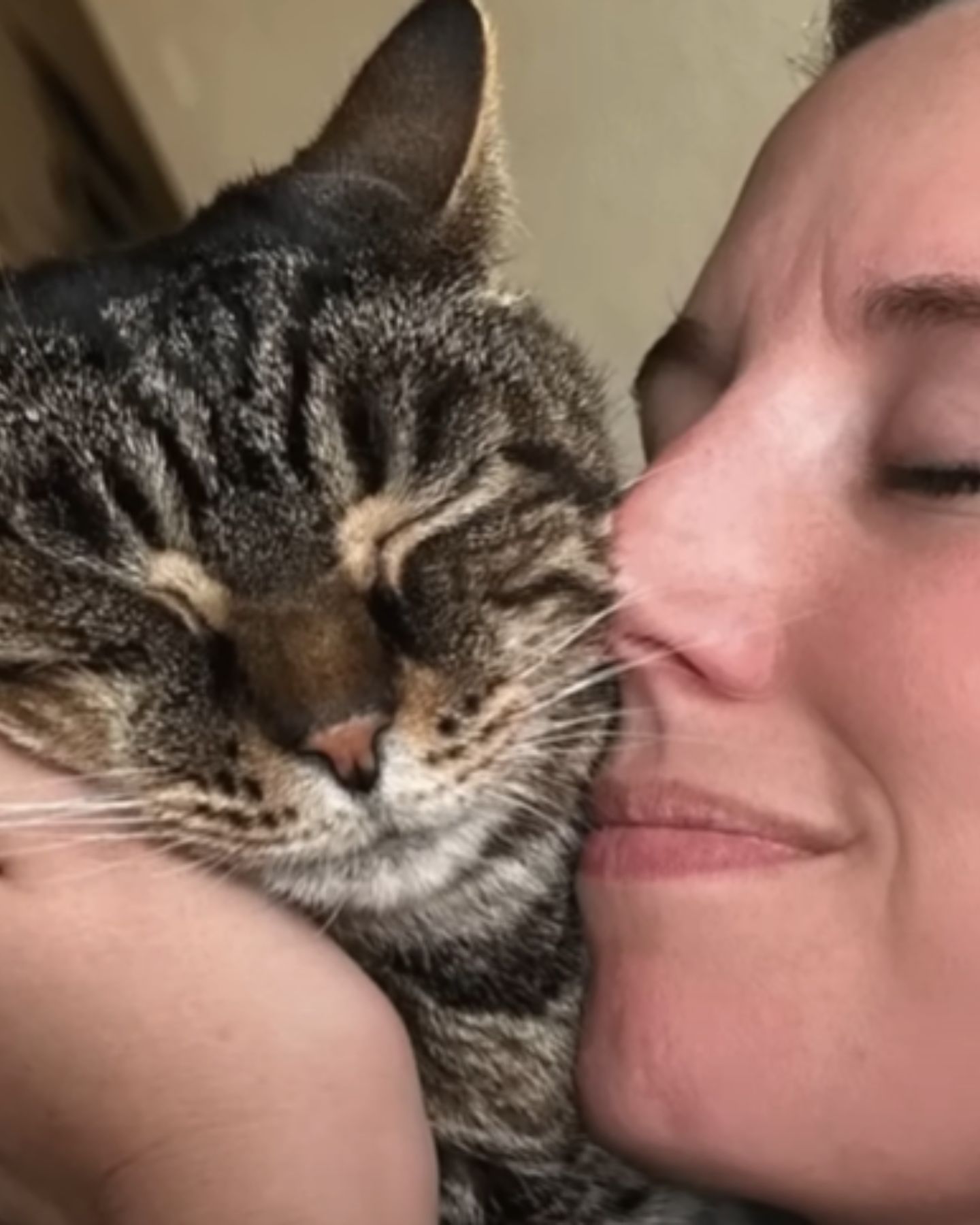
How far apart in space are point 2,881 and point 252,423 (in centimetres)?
25

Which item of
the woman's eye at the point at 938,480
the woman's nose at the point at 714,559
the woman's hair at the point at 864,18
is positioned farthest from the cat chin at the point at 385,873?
the woman's hair at the point at 864,18

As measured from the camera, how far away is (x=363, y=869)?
932 millimetres

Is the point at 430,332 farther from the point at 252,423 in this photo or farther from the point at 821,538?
the point at 821,538

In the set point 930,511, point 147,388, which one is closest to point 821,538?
point 930,511

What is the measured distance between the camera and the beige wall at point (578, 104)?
183cm

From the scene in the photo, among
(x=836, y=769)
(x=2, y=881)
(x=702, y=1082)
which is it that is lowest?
(x=702, y=1082)

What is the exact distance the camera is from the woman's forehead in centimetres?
93

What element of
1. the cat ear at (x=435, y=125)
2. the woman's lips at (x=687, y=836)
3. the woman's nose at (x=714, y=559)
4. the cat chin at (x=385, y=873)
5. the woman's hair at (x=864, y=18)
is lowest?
the woman's lips at (x=687, y=836)

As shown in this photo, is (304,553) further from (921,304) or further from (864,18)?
(864,18)

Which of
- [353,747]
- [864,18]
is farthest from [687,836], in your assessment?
[864,18]

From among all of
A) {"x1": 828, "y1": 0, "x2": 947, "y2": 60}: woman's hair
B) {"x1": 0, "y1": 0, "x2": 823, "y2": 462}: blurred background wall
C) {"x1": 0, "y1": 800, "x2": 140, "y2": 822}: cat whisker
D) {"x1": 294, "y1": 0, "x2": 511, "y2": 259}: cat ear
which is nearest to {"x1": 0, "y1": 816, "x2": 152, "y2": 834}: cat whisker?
{"x1": 0, "y1": 800, "x2": 140, "y2": 822}: cat whisker

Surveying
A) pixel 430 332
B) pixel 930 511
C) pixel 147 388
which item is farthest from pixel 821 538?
pixel 147 388

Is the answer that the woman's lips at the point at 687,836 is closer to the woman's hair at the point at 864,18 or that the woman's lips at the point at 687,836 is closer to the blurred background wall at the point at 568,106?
the woman's hair at the point at 864,18

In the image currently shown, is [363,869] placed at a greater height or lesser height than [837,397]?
lesser
